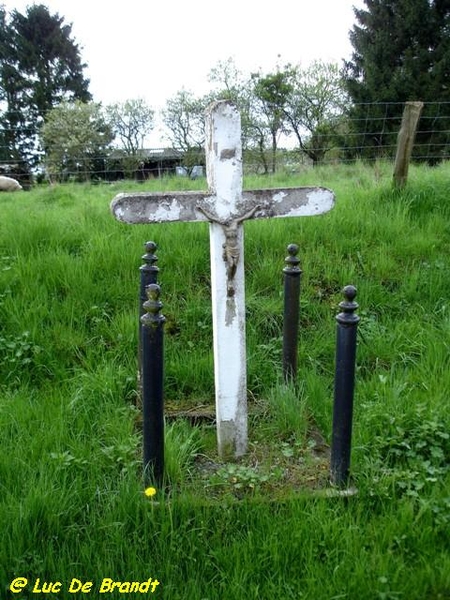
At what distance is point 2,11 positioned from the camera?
3228 centimetres

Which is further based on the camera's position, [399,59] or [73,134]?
[73,134]

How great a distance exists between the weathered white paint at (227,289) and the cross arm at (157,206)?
93 mm

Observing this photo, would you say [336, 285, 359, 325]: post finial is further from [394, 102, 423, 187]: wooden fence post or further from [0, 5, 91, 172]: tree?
[0, 5, 91, 172]: tree

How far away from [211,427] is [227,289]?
0.87 m

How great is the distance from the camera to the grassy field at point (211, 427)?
78.3 inches

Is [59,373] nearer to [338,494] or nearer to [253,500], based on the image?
[253,500]

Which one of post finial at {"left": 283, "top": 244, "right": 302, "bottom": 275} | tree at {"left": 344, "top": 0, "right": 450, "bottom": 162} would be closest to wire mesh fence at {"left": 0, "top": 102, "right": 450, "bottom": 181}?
tree at {"left": 344, "top": 0, "right": 450, "bottom": 162}

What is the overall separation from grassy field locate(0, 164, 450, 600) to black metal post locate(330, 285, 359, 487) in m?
0.12

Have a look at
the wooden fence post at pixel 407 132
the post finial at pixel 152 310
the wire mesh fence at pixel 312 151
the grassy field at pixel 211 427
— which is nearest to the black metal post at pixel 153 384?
the post finial at pixel 152 310

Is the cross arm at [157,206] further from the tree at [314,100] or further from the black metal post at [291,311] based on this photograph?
the tree at [314,100]

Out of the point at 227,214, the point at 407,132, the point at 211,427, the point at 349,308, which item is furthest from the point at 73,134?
the point at 349,308

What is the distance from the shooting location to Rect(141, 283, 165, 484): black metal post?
2.15 m

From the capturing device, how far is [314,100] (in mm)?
24781

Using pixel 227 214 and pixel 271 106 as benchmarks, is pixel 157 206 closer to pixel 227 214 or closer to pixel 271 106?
pixel 227 214
